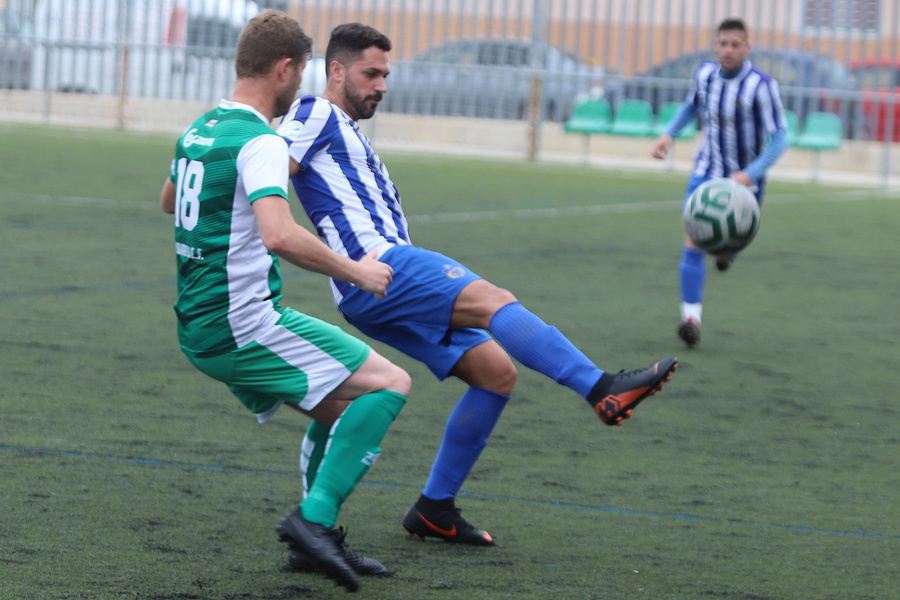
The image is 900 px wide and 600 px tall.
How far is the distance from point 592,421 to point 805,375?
163cm

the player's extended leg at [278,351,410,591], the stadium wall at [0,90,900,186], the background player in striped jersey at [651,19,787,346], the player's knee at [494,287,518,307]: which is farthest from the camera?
the stadium wall at [0,90,900,186]

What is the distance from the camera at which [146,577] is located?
3.32 m

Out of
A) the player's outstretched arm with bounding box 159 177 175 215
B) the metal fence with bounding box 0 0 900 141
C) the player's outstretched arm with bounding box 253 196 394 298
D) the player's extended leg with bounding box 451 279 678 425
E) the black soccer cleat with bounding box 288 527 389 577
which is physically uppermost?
the metal fence with bounding box 0 0 900 141

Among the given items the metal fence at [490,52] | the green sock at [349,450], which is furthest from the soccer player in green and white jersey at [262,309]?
the metal fence at [490,52]

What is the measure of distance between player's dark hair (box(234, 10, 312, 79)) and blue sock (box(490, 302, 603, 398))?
90 cm

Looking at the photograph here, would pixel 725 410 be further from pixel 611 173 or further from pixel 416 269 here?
pixel 611 173

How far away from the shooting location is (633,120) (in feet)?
71.2

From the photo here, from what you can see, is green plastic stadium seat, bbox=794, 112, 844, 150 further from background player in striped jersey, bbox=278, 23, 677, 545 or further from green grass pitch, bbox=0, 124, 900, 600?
background player in striped jersey, bbox=278, 23, 677, 545

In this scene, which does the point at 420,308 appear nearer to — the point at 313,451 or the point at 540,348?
the point at 540,348

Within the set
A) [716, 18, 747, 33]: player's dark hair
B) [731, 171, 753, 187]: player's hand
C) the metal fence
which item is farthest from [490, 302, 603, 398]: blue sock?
the metal fence

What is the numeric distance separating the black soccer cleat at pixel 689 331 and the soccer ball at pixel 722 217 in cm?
41

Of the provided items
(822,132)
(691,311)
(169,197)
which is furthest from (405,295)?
(822,132)

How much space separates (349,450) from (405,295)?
1.73 ft

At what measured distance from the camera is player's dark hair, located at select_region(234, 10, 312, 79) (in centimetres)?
336
